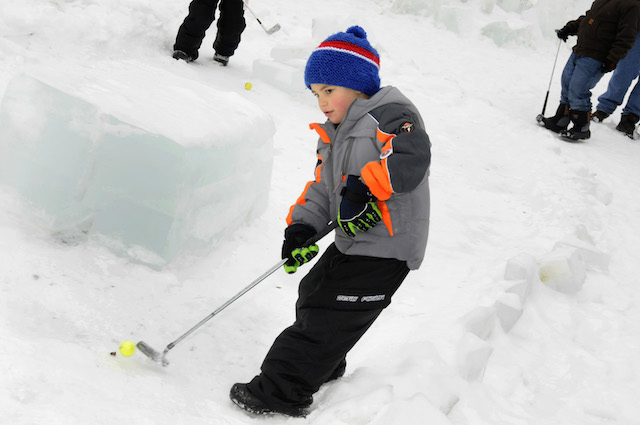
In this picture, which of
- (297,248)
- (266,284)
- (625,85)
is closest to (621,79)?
(625,85)

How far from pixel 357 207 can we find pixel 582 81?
5.26 meters

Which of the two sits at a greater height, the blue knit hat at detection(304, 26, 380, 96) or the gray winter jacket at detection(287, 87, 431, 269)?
the blue knit hat at detection(304, 26, 380, 96)

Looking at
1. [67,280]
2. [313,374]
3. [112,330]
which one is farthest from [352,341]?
[67,280]

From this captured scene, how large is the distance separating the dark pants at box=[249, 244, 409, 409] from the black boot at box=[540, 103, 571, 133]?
17.1 ft

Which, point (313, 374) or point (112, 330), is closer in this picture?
point (313, 374)

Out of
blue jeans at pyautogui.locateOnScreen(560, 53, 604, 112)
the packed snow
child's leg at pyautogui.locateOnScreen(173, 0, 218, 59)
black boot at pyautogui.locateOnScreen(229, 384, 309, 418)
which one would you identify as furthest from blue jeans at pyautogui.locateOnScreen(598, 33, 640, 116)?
black boot at pyautogui.locateOnScreen(229, 384, 309, 418)

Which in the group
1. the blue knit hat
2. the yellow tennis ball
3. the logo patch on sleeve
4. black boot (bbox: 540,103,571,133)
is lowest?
the yellow tennis ball

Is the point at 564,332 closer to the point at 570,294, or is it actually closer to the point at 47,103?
the point at 570,294

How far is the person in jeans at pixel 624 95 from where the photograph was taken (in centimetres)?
676

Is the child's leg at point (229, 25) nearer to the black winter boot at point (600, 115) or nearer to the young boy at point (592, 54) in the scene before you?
the young boy at point (592, 54)

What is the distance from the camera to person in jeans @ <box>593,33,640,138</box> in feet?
22.2

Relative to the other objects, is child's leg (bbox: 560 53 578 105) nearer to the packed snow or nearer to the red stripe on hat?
the packed snow

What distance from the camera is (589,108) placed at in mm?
6371

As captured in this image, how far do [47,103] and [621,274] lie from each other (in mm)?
3382
